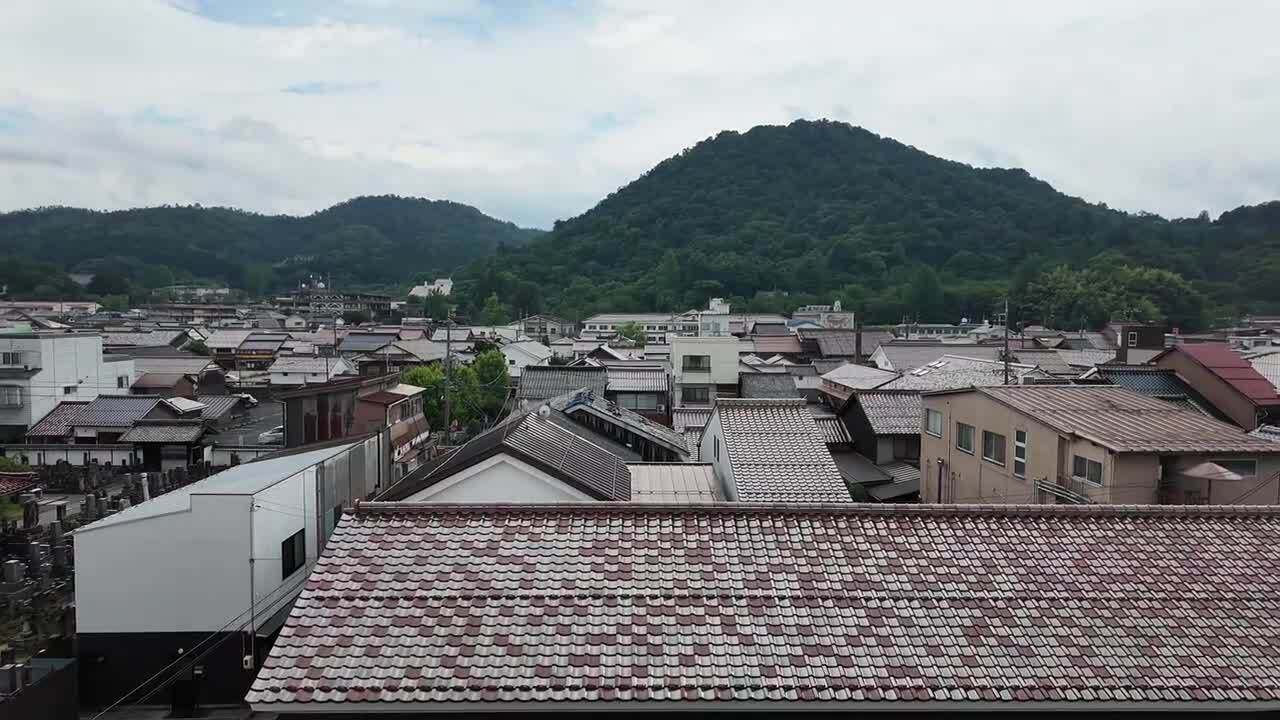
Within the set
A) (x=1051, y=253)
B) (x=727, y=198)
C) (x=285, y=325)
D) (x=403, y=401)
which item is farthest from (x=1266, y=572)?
(x=727, y=198)

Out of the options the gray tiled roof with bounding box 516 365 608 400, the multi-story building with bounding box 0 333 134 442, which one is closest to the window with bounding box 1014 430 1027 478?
the gray tiled roof with bounding box 516 365 608 400

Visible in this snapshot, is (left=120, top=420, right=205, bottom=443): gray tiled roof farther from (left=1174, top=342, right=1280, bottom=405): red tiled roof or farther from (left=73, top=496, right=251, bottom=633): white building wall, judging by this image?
(left=1174, top=342, right=1280, bottom=405): red tiled roof

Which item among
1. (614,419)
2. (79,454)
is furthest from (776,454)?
(79,454)

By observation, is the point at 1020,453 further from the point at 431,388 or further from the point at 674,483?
the point at 431,388

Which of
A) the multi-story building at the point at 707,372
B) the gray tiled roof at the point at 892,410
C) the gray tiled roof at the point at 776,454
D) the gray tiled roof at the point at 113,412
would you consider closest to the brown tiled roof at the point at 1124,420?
the gray tiled roof at the point at 776,454

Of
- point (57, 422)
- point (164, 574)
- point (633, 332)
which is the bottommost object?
point (57, 422)
